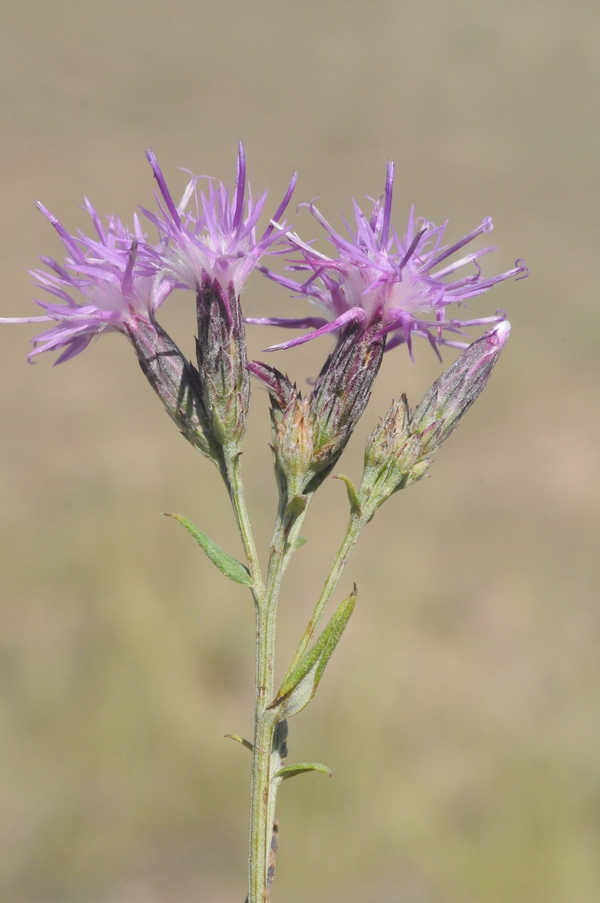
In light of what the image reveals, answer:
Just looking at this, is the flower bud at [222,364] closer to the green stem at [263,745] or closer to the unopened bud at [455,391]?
the green stem at [263,745]

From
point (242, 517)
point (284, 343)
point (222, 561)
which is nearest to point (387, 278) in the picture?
point (284, 343)

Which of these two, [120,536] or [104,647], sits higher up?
[120,536]

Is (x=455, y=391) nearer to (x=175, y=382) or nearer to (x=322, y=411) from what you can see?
(x=322, y=411)

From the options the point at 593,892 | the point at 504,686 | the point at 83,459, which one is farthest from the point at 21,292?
the point at 593,892

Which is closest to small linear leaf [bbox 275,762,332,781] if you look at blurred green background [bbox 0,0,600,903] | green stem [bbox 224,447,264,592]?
green stem [bbox 224,447,264,592]

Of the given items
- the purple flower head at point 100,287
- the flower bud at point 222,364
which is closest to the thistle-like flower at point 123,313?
the purple flower head at point 100,287

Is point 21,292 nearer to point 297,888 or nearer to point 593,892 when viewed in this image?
point 297,888
